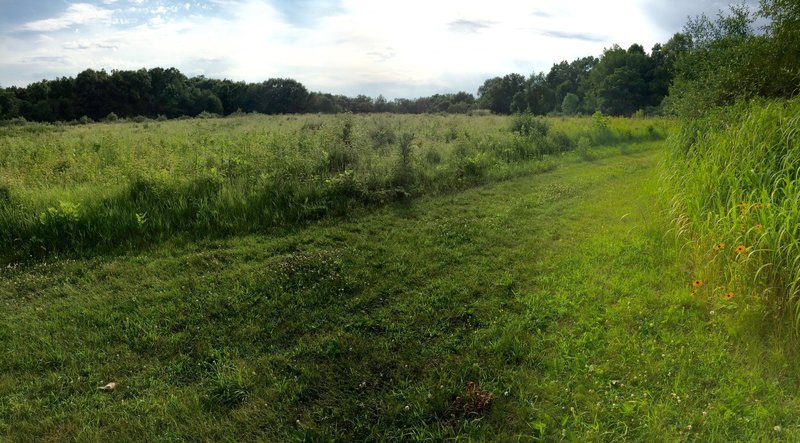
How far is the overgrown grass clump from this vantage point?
134 inches

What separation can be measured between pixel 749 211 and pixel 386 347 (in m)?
3.55

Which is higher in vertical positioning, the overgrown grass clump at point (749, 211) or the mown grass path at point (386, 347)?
the overgrown grass clump at point (749, 211)

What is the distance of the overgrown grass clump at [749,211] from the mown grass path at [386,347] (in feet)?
0.83

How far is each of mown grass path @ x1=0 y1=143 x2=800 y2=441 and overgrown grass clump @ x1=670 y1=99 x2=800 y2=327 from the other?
0.25 metres

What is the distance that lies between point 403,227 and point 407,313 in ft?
8.84

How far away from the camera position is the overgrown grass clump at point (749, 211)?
3.40 m

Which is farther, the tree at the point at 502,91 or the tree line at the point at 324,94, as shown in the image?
the tree at the point at 502,91

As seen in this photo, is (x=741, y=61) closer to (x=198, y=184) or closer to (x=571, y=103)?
(x=198, y=184)

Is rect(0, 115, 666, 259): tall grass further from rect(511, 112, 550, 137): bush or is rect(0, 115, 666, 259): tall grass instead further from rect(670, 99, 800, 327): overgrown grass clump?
rect(670, 99, 800, 327): overgrown grass clump

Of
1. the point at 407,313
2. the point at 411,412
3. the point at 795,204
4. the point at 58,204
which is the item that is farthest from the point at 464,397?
the point at 58,204

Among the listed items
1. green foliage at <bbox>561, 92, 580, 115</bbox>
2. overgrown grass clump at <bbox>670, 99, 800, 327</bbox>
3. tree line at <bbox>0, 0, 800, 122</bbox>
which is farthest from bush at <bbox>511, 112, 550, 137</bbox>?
green foliage at <bbox>561, 92, 580, 115</bbox>

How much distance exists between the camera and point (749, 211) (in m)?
3.87

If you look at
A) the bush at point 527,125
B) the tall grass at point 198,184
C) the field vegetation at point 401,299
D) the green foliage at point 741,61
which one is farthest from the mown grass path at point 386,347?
the bush at point 527,125

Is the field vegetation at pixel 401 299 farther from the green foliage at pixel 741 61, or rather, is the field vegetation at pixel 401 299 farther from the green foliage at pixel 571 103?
the green foliage at pixel 571 103
